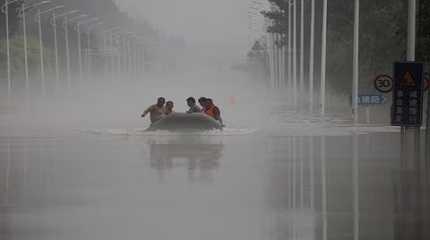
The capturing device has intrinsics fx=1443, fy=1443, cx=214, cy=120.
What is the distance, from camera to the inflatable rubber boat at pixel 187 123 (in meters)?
42.5

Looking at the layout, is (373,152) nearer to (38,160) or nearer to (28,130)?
(38,160)

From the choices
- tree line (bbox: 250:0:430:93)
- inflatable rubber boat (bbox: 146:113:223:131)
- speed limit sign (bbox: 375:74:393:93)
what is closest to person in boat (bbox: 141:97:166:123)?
inflatable rubber boat (bbox: 146:113:223:131)

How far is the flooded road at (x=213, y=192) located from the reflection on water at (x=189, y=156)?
0.03 metres

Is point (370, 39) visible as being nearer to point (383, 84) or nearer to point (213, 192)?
point (383, 84)

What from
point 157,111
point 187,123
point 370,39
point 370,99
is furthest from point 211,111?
point 370,39

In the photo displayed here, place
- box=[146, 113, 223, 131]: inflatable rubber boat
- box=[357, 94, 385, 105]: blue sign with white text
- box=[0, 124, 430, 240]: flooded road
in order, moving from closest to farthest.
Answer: box=[0, 124, 430, 240]: flooded road, box=[146, 113, 223, 131]: inflatable rubber boat, box=[357, 94, 385, 105]: blue sign with white text

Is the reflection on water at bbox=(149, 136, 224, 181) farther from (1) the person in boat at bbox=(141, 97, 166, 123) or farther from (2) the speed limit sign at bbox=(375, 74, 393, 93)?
(1) the person in boat at bbox=(141, 97, 166, 123)

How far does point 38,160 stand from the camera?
29500mm

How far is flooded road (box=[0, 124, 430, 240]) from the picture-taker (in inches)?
626

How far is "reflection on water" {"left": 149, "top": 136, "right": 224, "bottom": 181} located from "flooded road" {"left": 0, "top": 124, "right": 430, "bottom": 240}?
1.0 inches

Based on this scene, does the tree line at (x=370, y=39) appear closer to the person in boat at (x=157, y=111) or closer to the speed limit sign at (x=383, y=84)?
the person in boat at (x=157, y=111)

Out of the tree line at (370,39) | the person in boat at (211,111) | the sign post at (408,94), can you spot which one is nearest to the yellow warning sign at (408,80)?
the sign post at (408,94)

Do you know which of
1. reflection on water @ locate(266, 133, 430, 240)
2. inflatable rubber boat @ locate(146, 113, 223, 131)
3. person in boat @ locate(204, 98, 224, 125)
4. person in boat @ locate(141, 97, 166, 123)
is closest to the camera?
reflection on water @ locate(266, 133, 430, 240)

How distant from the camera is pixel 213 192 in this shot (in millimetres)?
20641
